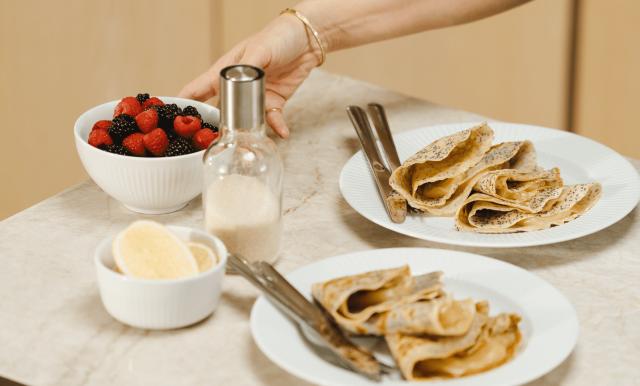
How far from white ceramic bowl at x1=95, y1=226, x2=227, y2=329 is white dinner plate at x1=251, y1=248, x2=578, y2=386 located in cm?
6

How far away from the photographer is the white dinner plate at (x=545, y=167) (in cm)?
125

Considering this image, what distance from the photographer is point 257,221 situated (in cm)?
119

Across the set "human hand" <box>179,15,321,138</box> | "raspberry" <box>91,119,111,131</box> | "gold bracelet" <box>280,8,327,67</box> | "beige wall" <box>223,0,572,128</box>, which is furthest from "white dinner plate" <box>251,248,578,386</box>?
"beige wall" <box>223,0,572,128</box>

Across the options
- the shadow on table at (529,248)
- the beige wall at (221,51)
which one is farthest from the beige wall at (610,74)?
the shadow on table at (529,248)

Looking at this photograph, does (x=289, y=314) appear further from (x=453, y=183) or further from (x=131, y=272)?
(x=453, y=183)

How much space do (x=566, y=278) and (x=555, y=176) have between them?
198 millimetres

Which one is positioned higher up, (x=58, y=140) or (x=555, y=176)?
(x=555, y=176)

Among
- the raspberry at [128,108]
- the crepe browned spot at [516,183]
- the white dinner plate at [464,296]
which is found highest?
the raspberry at [128,108]

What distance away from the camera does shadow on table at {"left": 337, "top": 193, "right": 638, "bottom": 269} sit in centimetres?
127

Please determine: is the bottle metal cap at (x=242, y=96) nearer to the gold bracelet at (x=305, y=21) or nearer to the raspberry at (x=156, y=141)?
the raspberry at (x=156, y=141)

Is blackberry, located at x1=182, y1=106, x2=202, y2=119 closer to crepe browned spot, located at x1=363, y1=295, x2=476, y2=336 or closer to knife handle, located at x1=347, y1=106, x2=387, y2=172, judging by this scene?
knife handle, located at x1=347, y1=106, x2=387, y2=172

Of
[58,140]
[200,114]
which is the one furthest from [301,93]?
[58,140]

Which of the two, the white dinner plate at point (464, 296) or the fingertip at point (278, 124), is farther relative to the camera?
the fingertip at point (278, 124)

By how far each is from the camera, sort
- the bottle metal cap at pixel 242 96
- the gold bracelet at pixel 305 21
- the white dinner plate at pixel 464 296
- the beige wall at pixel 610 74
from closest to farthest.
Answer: the white dinner plate at pixel 464 296 → the bottle metal cap at pixel 242 96 → the gold bracelet at pixel 305 21 → the beige wall at pixel 610 74
